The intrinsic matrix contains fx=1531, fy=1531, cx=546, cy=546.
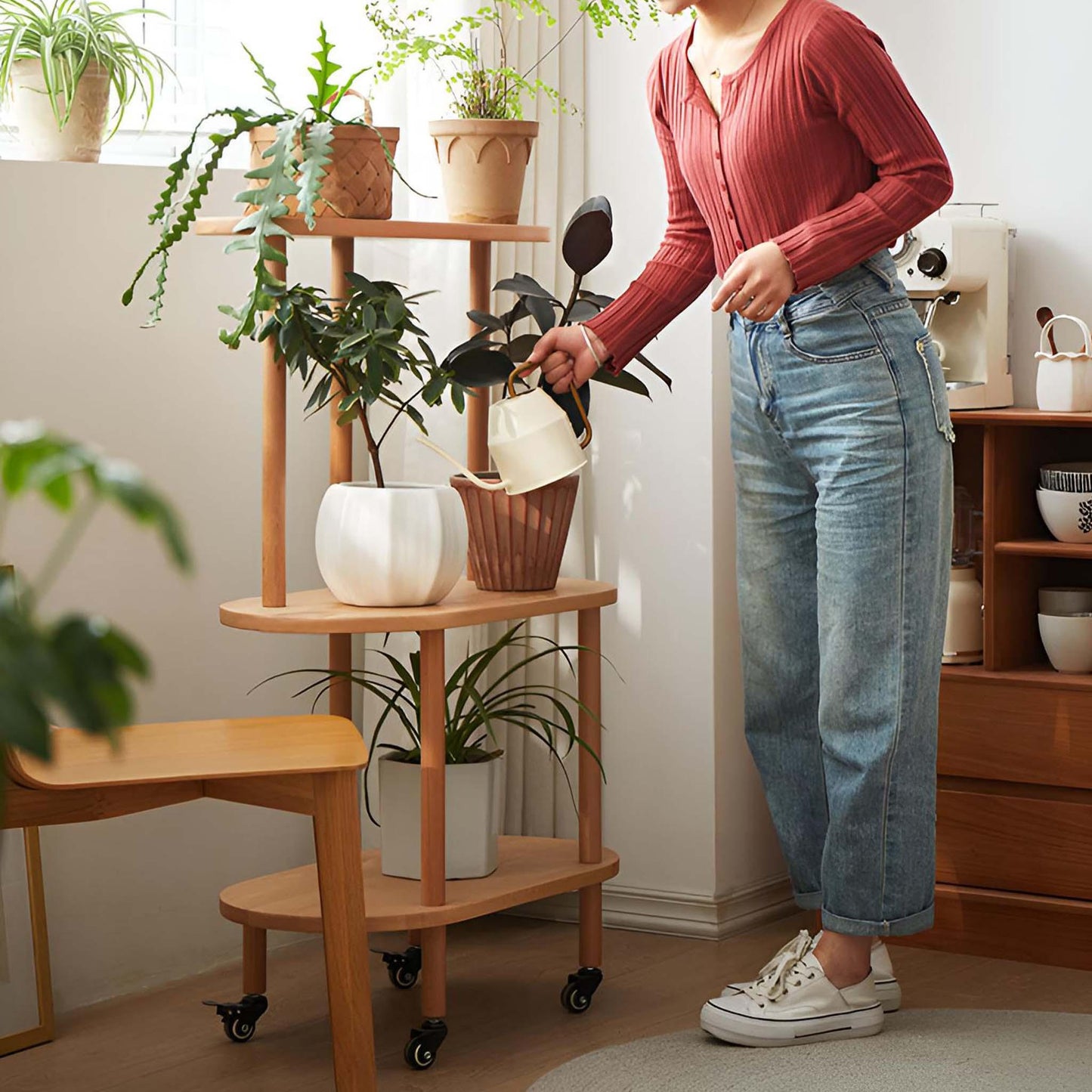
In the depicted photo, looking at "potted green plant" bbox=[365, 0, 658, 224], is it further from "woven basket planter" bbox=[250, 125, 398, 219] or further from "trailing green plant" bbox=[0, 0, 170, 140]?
"trailing green plant" bbox=[0, 0, 170, 140]

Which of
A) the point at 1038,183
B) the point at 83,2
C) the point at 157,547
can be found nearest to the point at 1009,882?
the point at 1038,183

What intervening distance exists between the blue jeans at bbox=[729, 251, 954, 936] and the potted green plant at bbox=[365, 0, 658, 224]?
458 millimetres

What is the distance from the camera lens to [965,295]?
2779mm

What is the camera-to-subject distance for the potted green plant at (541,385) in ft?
7.09

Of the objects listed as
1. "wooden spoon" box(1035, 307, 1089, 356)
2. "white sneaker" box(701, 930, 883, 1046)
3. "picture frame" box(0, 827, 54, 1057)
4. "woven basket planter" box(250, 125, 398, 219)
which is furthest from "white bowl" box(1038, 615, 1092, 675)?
"picture frame" box(0, 827, 54, 1057)

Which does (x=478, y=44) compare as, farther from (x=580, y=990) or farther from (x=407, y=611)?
(x=580, y=990)

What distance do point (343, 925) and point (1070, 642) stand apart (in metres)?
1.43

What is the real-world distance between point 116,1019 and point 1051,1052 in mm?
1329

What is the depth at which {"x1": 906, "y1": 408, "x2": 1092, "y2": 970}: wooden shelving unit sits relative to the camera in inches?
98.2

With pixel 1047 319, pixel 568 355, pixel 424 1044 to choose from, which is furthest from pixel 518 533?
pixel 1047 319

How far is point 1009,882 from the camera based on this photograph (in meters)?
2.55

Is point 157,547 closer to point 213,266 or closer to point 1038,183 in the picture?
point 213,266

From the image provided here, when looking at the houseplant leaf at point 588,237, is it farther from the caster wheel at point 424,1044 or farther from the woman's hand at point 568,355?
the caster wheel at point 424,1044

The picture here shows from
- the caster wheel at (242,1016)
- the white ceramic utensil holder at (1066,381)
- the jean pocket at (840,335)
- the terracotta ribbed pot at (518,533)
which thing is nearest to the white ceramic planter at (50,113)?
the terracotta ribbed pot at (518,533)
